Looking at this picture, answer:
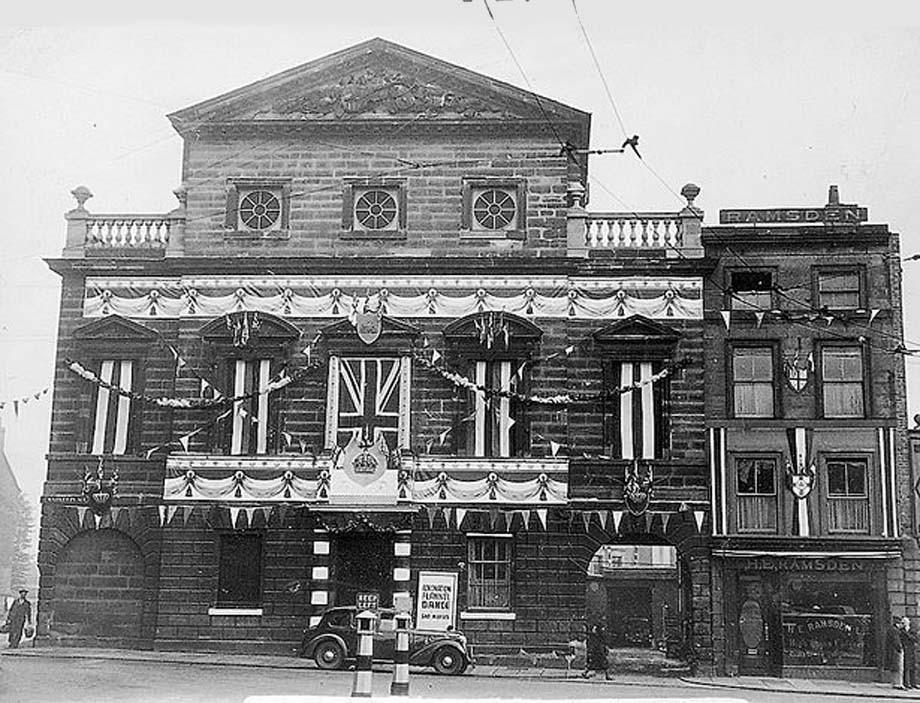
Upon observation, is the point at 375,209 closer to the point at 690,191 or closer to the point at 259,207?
the point at 259,207

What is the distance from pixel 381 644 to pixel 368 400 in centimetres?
187

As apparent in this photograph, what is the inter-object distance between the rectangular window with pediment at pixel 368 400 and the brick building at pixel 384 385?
2 cm

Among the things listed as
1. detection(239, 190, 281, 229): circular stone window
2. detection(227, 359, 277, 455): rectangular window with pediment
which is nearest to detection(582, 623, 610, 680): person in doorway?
detection(227, 359, 277, 455): rectangular window with pediment

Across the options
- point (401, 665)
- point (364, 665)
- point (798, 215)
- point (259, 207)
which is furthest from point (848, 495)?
point (259, 207)

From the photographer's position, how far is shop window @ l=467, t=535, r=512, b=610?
888cm

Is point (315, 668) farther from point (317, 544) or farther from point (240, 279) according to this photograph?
point (240, 279)

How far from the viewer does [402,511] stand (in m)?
8.91

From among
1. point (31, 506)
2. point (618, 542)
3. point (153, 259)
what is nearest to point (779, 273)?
point (618, 542)

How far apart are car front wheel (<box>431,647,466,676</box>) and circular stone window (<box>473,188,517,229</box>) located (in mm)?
2981

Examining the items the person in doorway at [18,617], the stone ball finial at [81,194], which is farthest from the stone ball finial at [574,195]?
the person in doorway at [18,617]

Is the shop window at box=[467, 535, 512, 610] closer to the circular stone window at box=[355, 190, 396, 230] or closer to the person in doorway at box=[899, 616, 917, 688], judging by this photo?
the circular stone window at box=[355, 190, 396, 230]

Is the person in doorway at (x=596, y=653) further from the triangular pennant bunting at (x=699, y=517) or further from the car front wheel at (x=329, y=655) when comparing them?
the car front wheel at (x=329, y=655)

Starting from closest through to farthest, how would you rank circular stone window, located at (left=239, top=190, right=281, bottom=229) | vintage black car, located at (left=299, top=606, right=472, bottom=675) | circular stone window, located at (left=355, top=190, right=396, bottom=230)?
vintage black car, located at (left=299, top=606, right=472, bottom=675) < circular stone window, located at (left=239, top=190, right=281, bottom=229) < circular stone window, located at (left=355, top=190, right=396, bottom=230)

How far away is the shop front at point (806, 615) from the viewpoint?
26.8 ft
